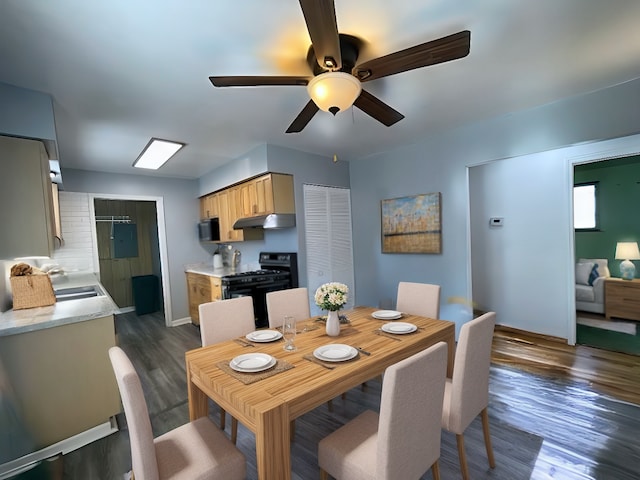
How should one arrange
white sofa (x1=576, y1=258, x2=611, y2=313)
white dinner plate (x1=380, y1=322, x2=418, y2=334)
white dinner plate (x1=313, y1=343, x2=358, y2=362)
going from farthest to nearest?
white sofa (x1=576, y1=258, x2=611, y2=313) < white dinner plate (x1=380, y1=322, x2=418, y2=334) < white dinner plate (x1=313, y1=343, x2=358, y2=362)

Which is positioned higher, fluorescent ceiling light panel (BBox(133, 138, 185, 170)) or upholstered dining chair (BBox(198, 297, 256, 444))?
fluorescent ceiling light panel (BBox(133, 138, 185, 170))

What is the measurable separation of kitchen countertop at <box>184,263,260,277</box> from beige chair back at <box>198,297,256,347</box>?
1968 millimetres

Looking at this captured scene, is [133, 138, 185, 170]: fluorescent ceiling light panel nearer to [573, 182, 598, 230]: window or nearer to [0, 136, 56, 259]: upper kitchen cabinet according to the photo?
[0, 136, 56, 259]: upper kitchen cabinet

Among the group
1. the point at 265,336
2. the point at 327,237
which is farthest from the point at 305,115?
the point at 327,237

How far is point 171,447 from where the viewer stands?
128 cm

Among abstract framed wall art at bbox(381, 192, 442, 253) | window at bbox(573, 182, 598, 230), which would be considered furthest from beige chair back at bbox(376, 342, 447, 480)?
window at bbox(573, 182, 598, 230)

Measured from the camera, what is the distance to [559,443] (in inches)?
71.6

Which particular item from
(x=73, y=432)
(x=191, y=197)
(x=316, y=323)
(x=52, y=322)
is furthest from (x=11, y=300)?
(x=191, y=197)

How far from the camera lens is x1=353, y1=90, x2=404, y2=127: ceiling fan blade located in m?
1.75

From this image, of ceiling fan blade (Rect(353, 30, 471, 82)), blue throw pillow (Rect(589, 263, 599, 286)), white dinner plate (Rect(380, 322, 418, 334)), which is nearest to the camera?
ceiling fan blade (Rect(353, 30, 471, 82))

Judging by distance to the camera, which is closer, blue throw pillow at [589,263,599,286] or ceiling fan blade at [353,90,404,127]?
ceiling fan blade at [353,90,404,127]

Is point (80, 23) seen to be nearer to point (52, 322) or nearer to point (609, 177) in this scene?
point (52, 322)

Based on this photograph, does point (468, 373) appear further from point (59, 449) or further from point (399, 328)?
point (59, 449)

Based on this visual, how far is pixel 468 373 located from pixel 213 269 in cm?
412
